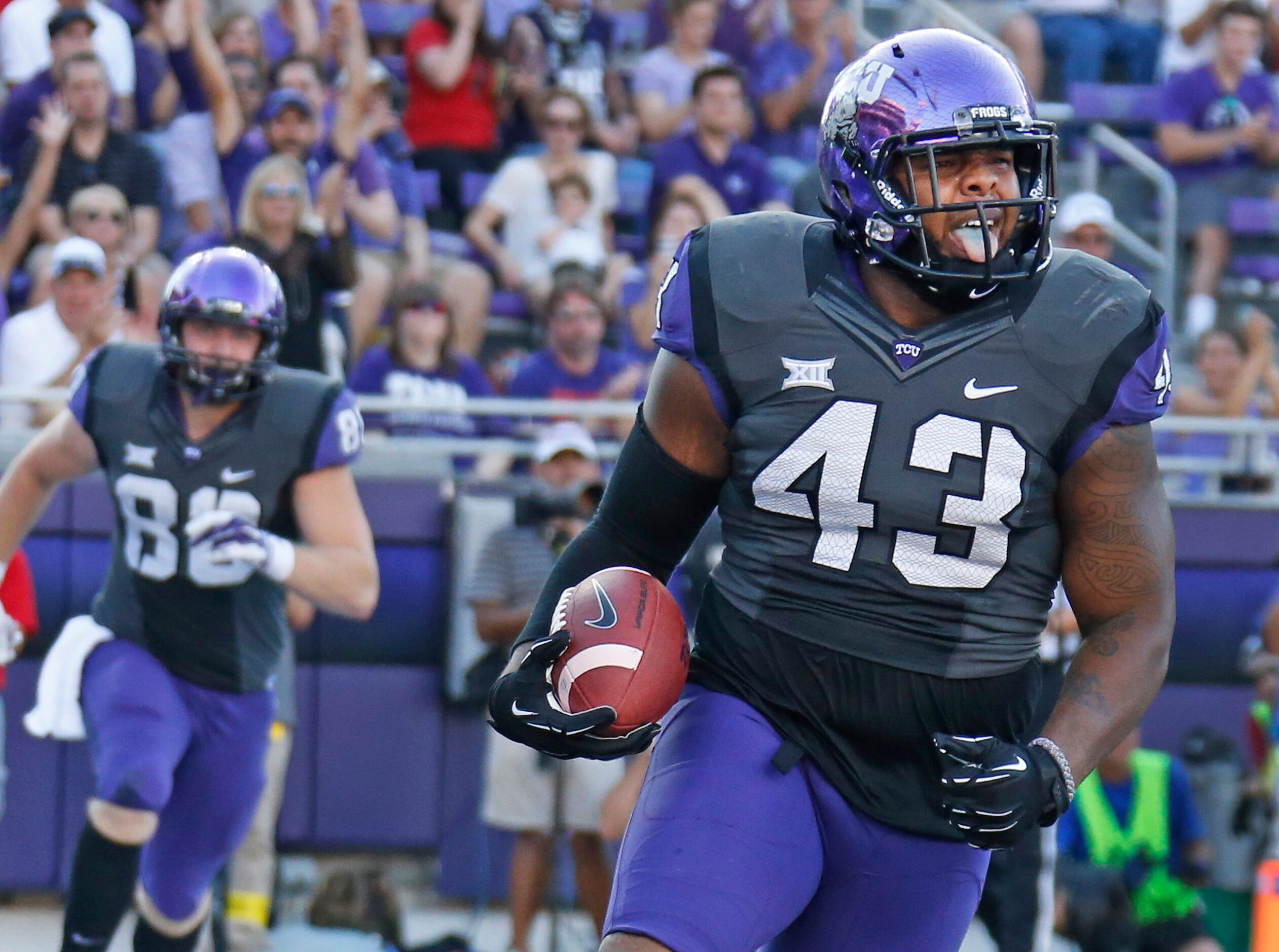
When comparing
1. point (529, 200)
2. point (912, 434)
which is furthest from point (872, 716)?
point (529, 200)

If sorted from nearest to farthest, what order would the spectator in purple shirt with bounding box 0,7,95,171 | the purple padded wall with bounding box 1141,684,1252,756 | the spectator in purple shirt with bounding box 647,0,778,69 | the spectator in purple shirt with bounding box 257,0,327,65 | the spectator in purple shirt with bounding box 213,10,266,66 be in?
1. the purple padded wall with bounding box 1141,684,1252,756
2. the spectator in purple shirt with bounding box 0,7,95,171
3. the spectator in purple shirt with bounding box 213,10,266,66
4. the spectator in purple shirt with bounding box 257,0,327,65
5. the spectator in purple shirt with bounding box 647,0,778,69

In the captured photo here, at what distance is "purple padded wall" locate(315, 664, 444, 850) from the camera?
22.1 ft

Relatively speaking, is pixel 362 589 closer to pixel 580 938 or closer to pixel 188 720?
pixel 188 720

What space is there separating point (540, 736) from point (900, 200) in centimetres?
91

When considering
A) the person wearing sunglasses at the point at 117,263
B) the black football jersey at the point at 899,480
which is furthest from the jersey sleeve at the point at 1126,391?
the person wearing sunglasses at the point at 117,263

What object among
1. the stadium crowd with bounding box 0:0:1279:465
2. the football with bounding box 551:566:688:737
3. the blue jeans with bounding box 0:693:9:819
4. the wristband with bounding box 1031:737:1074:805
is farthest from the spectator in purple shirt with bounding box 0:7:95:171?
the wristband with bounding box 1031:737:1074:805

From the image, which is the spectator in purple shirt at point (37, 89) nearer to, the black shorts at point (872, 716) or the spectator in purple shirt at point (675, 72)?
the spectator in purple shirt at point (675, 72)

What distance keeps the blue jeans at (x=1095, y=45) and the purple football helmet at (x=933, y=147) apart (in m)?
7.63

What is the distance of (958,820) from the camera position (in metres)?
2.37

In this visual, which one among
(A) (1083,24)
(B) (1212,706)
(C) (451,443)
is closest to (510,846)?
(C) (451,443)

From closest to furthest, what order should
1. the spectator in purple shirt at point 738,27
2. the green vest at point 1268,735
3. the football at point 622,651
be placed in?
the football at point 622,651
the green vest at point 1268,735
the spectator in purple shirt at point 738,27

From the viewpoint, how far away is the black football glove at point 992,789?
7.70ft

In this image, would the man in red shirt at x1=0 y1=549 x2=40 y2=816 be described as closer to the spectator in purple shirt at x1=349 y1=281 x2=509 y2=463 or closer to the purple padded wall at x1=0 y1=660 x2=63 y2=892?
the purple padded wall at x1=0 y1=660 x2=63 y2=892

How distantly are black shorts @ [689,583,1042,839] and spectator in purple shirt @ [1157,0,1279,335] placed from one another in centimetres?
690
